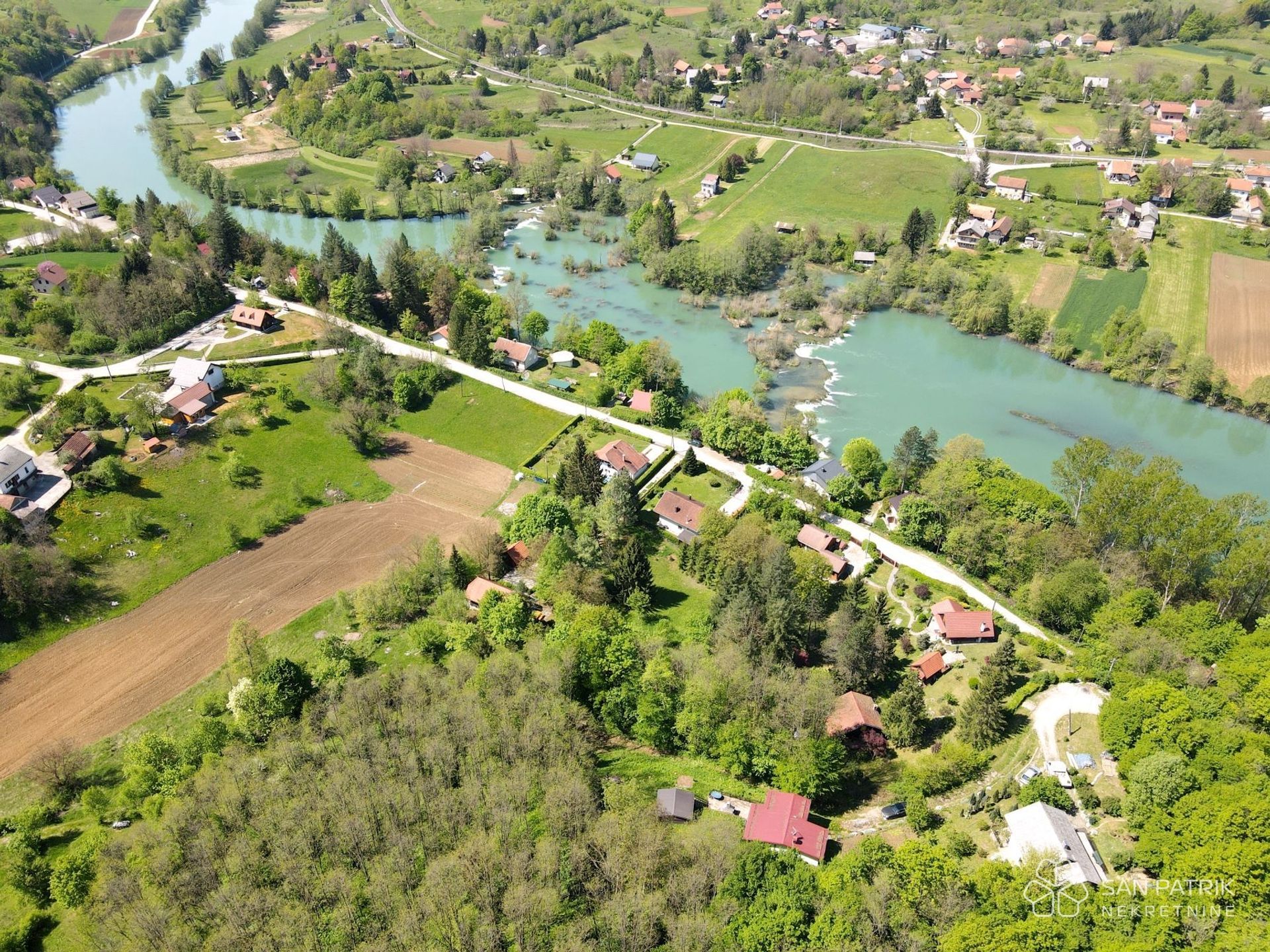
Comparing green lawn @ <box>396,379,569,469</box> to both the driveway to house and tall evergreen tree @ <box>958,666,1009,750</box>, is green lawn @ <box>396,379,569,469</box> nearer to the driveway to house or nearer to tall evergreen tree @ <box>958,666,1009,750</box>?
tall evergreen tree @ <box>958,666,1009,750</box>

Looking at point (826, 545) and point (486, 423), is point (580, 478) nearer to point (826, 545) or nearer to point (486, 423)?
point (486, 423)

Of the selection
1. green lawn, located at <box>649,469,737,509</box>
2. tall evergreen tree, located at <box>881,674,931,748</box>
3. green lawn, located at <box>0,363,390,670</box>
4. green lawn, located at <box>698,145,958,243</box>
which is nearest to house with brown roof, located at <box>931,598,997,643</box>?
tall evergreen tree, located at <box>881,674,931,748</box>

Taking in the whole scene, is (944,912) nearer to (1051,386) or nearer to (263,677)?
(263,677)

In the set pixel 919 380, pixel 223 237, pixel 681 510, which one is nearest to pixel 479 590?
pixel 681 510

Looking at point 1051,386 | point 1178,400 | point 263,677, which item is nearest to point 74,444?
point 263,677

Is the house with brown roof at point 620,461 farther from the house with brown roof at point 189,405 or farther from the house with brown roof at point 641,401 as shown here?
the house with brown roof at point 189,405

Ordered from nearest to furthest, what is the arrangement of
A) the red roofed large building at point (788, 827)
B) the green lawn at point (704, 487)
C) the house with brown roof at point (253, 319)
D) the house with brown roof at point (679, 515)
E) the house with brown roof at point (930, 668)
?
Result: the red roofed large building at point (788, 827) < the house with brown roof at point (930, 668) < the house with brown roof at point (679, 515) < the green lawn at point (704, 487) < the house with brown roof at point (253, 319)

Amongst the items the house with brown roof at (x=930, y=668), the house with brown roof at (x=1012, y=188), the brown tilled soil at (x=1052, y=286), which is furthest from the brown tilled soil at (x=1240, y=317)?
the house with brown roof at (x=930, y=668)
